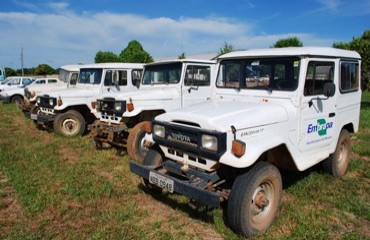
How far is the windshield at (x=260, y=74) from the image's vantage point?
178 inches

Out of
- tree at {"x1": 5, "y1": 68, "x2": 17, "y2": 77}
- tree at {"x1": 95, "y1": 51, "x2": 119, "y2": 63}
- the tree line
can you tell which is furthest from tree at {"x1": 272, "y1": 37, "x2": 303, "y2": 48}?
tree at {"x1": 5, "y1": 68, "x2": 17, "y2": 77}

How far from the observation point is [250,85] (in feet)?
16.1

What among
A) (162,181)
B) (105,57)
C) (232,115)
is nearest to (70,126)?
(162,181)

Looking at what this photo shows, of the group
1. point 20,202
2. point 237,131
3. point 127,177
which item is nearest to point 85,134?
point 127,177

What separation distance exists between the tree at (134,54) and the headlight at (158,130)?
2371cm

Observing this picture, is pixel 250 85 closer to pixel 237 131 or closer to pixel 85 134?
pixel 237 131

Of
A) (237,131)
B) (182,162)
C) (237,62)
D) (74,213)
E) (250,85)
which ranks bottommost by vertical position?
(74,213)

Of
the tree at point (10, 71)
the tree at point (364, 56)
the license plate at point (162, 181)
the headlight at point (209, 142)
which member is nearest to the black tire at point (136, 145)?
the license plate at point (162, 181)

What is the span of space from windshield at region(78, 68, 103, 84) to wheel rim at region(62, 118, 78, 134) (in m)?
1.25

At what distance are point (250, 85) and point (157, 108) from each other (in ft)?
9.36

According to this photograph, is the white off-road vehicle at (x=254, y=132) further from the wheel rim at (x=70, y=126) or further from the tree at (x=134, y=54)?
the tree at (x=134, y=54)

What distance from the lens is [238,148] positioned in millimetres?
3518

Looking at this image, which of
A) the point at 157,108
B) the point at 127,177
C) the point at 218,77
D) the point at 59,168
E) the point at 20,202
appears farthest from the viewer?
the point at 157,108

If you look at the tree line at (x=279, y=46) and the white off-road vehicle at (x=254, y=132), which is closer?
the white off-road vehicle at (x=254, y=132)
